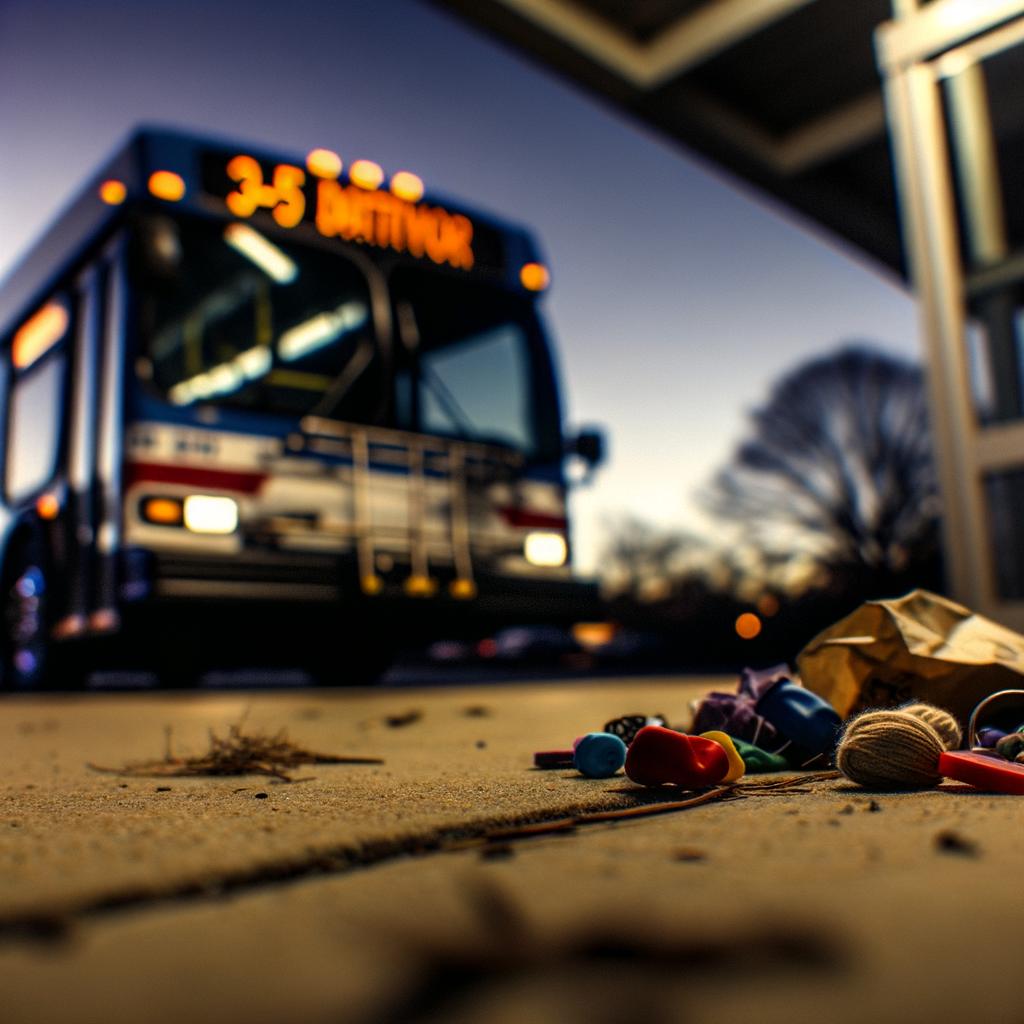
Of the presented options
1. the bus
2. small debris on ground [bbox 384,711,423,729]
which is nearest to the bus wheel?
the bus

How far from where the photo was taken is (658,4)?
6738mm

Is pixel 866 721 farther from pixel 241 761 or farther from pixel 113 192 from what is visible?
pixel 113 192

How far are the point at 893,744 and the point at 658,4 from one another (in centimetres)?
641

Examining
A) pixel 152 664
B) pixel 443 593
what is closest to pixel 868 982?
pixel 443 593

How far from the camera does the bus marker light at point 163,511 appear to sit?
513cm

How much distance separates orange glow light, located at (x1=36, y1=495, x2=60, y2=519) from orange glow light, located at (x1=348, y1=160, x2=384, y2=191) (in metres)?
2.74

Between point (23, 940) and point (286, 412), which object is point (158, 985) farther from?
point (286, 412)

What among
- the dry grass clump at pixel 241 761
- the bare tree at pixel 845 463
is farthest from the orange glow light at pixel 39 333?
the bare tree at pixel 845 463

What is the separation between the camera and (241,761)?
7.09ft

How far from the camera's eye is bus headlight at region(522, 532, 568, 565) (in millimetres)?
6516

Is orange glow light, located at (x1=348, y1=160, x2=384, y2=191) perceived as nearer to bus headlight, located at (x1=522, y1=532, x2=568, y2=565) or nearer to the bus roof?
Answer: the bus roof

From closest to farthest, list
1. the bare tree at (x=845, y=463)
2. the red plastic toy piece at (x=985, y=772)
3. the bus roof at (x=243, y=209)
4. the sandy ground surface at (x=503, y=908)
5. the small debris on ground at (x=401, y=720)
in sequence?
the sandy ground surface at (x=503, y=908), the red plastic toy piece at (x=985, y=772), the small debris on ground at (x=401, y=720), the bus roof at (x=243, y=209), the bare tree at (x=845, y=463)

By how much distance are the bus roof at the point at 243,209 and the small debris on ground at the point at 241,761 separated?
4.07 m

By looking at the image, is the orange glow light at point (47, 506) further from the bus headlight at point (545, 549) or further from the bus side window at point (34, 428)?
the bus headlight at point (545, 549)
